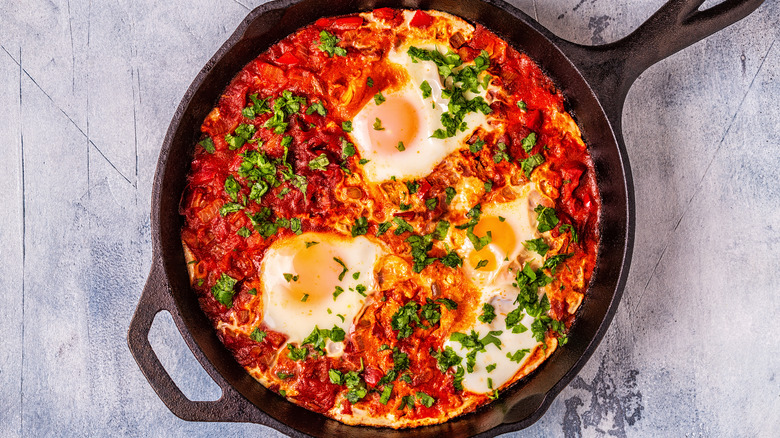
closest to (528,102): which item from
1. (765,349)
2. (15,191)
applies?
(765,349)

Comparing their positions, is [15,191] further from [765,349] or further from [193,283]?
Result: [765,349]

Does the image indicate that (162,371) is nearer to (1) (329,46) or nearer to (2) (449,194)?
(2) (449,194)

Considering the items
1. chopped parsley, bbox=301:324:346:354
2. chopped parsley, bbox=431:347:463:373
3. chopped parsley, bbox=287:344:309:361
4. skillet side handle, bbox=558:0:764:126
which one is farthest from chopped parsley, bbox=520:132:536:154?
chopped parsley, bbox=287:344:309:361

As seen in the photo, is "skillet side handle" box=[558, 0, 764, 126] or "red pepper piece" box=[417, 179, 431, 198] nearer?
"skillet side handle" box=[558, 0, 764, 126]

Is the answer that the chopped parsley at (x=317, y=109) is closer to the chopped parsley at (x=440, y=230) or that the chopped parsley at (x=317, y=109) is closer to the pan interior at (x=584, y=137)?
the pan interior at (x=584, y=137)

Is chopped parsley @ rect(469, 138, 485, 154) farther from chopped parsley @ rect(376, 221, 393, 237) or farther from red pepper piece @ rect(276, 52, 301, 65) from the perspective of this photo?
red pepper piece @ rect(276, 52, 301, 65)

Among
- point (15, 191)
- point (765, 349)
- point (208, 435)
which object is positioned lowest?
point (208, 435)
